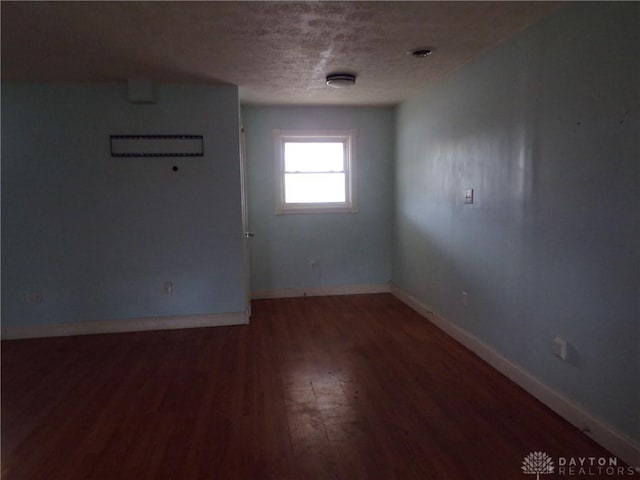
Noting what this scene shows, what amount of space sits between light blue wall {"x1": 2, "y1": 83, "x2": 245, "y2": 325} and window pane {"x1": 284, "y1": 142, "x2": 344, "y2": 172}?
46.8 inches

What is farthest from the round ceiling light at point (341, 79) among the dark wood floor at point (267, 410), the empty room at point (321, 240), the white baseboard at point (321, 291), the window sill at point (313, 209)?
the white baseboard at point (321, 291)

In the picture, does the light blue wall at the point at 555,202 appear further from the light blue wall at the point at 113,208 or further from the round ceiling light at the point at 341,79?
the light blue wall at the point at 113,208

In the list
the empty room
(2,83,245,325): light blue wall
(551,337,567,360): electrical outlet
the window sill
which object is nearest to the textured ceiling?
the empty room

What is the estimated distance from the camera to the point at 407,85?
4.00 meters

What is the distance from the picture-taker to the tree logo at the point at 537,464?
1857 millimetres

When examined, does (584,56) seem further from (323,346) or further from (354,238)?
(354,238)

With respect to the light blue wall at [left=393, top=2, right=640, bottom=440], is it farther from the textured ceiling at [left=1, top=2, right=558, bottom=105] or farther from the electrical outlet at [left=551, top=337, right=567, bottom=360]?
the textured ceiling at [left=1, top=2, right=558, bottom=105]

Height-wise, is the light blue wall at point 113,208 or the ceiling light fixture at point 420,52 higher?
the ceiling light fixture at point 420,52

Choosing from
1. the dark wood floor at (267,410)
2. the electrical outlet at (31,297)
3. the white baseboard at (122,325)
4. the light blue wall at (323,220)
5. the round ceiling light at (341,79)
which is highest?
the round ceiling light at (341,79)

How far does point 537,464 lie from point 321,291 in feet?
11.4

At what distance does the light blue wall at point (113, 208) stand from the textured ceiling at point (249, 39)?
29cm

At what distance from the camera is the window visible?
502 centimetres

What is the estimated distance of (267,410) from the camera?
2428 mm

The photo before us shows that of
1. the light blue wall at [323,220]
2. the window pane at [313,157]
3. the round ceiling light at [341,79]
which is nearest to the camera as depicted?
the round ceiling light at [341,79]
